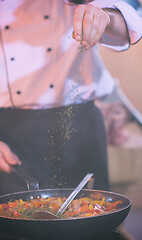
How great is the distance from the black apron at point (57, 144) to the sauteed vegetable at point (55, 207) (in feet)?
0.47

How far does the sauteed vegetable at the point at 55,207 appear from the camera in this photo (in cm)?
74

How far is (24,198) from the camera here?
0.83 meters

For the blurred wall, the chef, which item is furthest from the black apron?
the blurred wall

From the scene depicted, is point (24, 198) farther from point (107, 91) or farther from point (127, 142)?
point (127, 142)

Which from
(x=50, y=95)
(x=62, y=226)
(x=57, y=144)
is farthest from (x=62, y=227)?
(x=50, y=95)

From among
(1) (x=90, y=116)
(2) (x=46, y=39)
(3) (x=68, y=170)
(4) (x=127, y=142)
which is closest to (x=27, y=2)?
(2) (x=46, y=39)

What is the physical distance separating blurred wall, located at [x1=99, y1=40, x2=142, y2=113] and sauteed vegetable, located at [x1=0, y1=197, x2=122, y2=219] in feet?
1.95

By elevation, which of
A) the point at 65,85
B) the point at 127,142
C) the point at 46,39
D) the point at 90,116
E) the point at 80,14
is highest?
the point at 80,14

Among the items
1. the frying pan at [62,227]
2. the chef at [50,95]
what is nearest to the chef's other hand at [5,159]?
the chef at [50,95]

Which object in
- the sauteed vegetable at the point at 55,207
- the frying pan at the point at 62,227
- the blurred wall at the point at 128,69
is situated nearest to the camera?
the frying pan at the point at 62,227

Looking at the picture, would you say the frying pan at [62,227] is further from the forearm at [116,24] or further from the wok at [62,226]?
the forearm at [116,24]

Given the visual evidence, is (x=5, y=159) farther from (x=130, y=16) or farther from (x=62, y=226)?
(x=130, y=16)

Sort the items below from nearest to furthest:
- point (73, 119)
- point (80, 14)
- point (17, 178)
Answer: point (80, 14)
point (73, 119)
point (17, 178)

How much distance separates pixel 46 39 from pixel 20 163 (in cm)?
41
